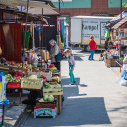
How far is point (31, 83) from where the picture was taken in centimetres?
768

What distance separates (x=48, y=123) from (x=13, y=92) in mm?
3326

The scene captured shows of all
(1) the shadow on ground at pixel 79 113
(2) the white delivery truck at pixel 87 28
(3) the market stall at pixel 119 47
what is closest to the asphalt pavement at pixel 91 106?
(1) the shadow on ground at pixel 79 113

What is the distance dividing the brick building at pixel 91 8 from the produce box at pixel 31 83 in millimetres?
34443

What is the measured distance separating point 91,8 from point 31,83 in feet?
115

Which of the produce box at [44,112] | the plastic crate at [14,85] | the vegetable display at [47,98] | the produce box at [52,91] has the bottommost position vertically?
the produce box at [44,112]

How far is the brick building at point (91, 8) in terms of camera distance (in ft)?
135

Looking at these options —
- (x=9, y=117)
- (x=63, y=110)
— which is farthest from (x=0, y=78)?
(x=63, y=110)

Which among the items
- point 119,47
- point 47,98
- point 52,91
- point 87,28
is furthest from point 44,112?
point 87,28

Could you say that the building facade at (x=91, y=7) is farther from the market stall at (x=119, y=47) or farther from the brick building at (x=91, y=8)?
the market stall at (x=119, y=47)

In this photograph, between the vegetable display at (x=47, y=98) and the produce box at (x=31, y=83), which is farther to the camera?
the produce box at (x=31, y=83)

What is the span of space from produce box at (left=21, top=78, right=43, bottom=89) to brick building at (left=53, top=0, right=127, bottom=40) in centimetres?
3444

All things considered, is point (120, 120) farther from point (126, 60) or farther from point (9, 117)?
point (126, 60)

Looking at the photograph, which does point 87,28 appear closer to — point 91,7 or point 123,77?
point 91,7

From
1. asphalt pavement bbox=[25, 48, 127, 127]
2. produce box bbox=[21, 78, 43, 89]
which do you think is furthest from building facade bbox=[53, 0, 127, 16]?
produce box bbox=[21, 78, 43, 89]
